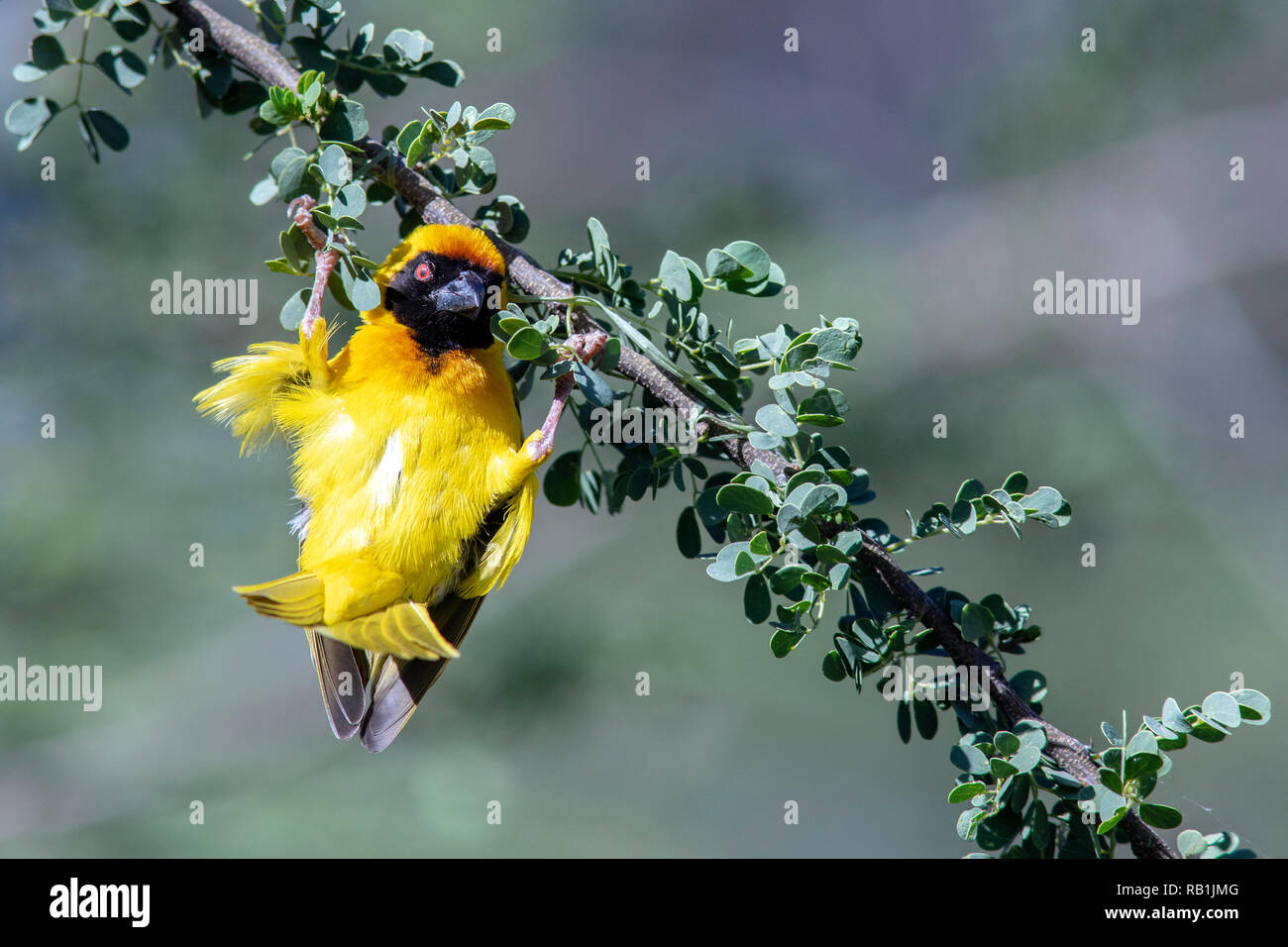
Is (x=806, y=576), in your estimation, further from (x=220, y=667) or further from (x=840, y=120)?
(x=840, y=120)

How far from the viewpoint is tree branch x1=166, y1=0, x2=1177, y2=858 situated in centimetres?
193

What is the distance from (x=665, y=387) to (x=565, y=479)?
529 mm

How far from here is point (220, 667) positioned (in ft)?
17.1

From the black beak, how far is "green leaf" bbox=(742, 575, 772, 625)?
1.11 meters

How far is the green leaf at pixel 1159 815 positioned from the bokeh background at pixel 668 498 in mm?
3390

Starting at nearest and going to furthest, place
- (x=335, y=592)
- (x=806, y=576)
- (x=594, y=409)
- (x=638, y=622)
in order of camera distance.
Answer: (x=806, y=576) < (x=594, y=409) < (x=335, y=592) < (x=638, y=622)

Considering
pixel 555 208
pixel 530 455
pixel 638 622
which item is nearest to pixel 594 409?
pixel 530 455

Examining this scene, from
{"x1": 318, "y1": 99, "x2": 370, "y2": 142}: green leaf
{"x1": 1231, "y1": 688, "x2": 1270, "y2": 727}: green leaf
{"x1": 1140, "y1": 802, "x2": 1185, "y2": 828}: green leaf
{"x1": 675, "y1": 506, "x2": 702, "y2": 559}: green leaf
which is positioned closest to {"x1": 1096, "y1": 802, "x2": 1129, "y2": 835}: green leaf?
{"x1": 1140, "y1": 802, "x2": 1185, "y2": 828}: green leaf

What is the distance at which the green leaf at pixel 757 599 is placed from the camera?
215cm

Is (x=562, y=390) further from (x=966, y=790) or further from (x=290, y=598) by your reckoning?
(x=966, y=790)

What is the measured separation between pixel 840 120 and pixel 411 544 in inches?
207

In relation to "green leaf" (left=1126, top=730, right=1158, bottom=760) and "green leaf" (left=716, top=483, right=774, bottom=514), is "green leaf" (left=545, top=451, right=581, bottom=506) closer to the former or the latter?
"green leaf" (left=716, top=483, right=774, bottom=514)

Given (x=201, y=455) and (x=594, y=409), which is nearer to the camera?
(x=594, y=409)

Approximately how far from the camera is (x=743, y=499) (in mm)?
2010
